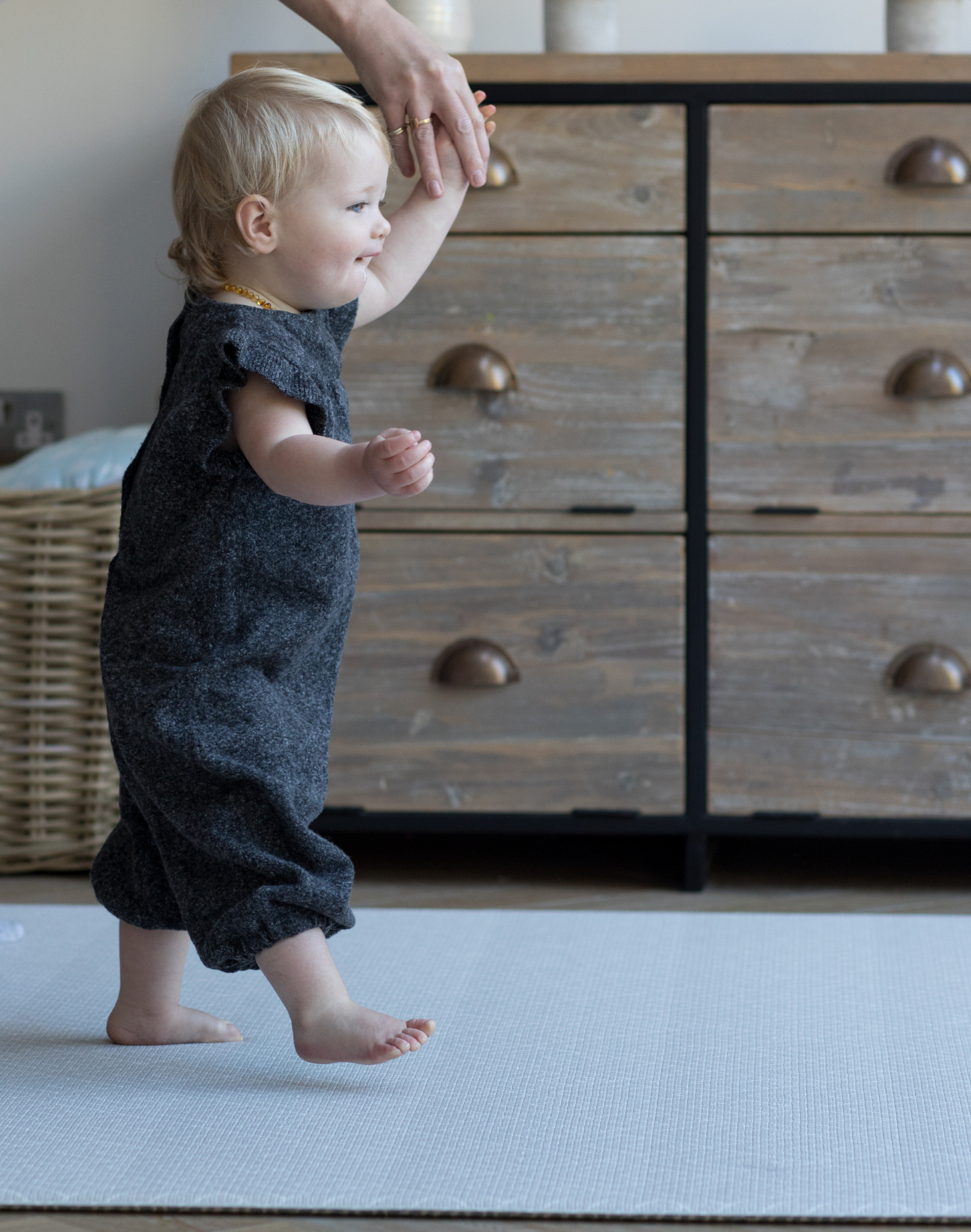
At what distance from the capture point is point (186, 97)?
6.31ft

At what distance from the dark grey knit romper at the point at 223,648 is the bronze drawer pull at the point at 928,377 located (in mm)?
749

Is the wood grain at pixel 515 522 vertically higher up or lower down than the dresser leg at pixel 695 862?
higher up

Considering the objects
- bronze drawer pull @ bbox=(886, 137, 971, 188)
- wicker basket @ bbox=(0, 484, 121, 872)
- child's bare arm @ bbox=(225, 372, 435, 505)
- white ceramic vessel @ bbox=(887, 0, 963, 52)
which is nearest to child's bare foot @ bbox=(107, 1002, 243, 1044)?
child's bare arm @ bbox=(225, 372, 435, 505)

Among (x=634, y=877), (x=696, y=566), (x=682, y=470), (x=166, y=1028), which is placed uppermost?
(x=682, y=470)

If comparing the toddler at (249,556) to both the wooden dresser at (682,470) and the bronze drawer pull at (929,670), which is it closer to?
the wooden dresser at (682,470)

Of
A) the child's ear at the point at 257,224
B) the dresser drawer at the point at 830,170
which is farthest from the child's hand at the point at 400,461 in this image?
the dresser drawer at the point at 830,170

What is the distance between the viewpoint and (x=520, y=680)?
5.09 ft

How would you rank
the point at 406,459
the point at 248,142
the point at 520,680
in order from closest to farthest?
the point at 406,459 → the point at 248,142 → the point at 520,680

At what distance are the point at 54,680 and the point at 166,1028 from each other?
0.63 meters

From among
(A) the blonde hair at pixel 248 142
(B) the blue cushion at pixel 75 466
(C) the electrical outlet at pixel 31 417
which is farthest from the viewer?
(C) the electrical outlet at pixel 31 417

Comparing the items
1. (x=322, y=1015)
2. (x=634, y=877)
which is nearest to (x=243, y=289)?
(x=322, y=1015)

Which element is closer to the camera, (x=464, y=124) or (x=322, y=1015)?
(x=322, y=1015)

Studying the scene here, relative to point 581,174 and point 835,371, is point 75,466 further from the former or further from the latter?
point 835,371

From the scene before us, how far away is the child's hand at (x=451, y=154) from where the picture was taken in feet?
3.44
